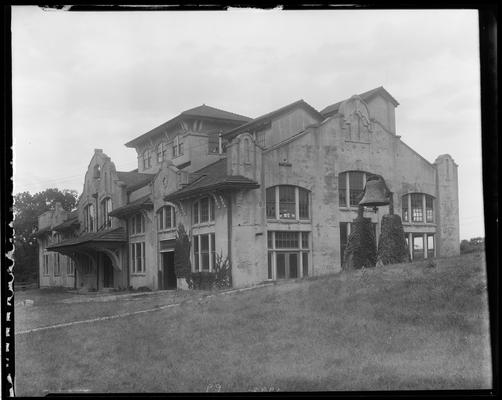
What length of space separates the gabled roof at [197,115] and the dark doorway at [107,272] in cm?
361

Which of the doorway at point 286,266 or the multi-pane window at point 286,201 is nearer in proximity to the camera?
the doorway at point 286,266

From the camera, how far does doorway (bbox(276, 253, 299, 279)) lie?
14.4 m

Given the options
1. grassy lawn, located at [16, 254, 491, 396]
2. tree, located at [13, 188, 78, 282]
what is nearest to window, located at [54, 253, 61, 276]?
tree, located at [13, 188, 78, 282]

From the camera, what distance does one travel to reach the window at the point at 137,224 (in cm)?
1512

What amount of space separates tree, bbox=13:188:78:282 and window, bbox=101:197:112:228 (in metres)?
2.20

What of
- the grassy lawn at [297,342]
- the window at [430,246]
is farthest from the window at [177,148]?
the window at [430,246]

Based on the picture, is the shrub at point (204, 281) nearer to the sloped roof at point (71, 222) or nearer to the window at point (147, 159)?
the window at point (147, 159)

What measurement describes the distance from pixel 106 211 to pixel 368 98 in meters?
7.78

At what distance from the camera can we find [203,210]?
14.6 meters

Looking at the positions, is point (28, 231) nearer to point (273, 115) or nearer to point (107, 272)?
point (107, 272)

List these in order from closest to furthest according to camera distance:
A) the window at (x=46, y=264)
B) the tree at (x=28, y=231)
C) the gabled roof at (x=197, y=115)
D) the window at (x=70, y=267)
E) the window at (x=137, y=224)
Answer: the tree at (x=28, y=231) < the window at (x=46, y=264) < the gabled roof at (x=197, y=115) < the window at (x=137, y=224) < the window at (x=70, y=267)

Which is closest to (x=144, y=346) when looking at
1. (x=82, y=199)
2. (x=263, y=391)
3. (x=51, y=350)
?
(x=51, y=350)

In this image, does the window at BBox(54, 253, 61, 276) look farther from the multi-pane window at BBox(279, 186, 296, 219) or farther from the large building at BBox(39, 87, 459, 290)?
the multi-pane window at BBox(279, 186, 296, 219)

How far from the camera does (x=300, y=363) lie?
35.9 ft
